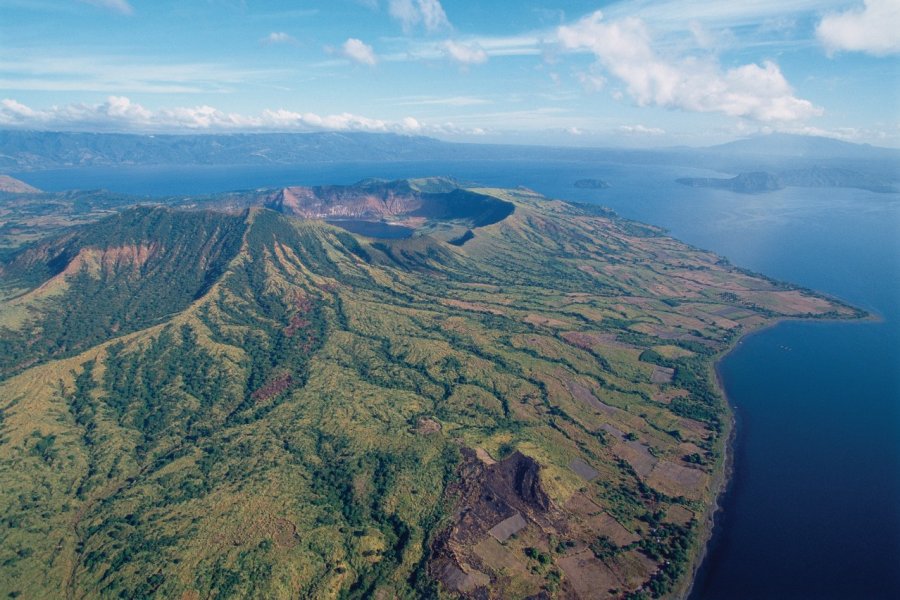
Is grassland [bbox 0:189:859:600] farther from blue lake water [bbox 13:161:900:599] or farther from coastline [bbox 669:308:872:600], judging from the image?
blue lake water [bbox 13:161:900:599]

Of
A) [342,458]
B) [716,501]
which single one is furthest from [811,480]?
[342,458]

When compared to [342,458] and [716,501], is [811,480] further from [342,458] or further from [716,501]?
[342,458]

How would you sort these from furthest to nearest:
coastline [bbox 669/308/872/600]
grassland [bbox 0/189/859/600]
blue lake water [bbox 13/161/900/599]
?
blue lake water [bbox 13/161/900/599], coastline [bbox 669/308/872/600], grassland [bbox 0/189/859/600]

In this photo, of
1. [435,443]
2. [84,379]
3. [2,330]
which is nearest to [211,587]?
[435,443]

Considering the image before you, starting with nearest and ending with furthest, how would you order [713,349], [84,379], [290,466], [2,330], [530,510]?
[530,510], [290,466], [84,379], [2,330], [713,349]

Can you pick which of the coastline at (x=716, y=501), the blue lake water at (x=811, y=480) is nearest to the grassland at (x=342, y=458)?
the coastline at (x=716, y=501)

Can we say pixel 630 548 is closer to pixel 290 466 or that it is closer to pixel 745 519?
pixel 745 519

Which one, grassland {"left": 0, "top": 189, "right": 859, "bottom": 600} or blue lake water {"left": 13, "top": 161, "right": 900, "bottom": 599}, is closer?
grassland {"left": 0, "top": 189, "right": 859, "bottom": 600}

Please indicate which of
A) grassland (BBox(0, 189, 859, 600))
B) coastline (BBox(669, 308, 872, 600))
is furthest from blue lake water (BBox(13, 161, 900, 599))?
grassland (BBox(0, 189, 859, 600))
